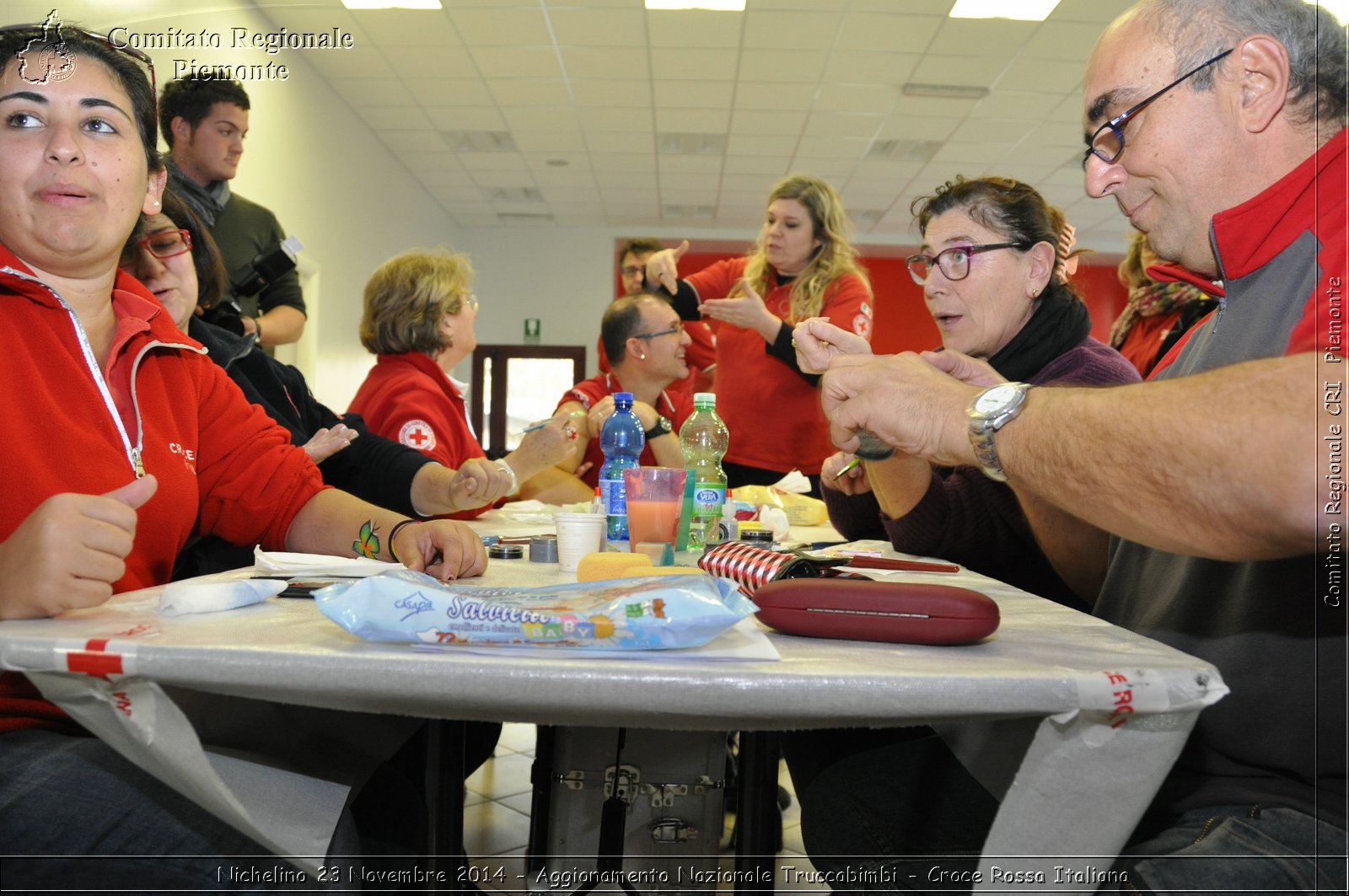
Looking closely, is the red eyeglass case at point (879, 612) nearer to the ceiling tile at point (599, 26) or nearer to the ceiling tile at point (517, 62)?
the ceiling tile at point (599, 26)

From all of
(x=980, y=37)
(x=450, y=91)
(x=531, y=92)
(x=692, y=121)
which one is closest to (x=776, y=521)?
(x=980, y=37)

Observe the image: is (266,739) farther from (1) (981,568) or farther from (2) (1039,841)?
(1) (981,568)

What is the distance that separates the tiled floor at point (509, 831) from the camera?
1.94 metres

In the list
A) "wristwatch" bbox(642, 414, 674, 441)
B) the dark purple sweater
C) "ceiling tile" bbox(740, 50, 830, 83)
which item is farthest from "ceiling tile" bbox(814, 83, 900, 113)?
the dark purple sweater

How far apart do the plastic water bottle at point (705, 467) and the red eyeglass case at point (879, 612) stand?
708 millimetres

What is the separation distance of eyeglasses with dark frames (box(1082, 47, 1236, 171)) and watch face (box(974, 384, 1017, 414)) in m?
0.41

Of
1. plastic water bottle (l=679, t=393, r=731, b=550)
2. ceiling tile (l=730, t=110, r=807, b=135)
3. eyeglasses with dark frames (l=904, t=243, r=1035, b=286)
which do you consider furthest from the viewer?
ceiling tile (l=730, t=110, r=807, b=135)

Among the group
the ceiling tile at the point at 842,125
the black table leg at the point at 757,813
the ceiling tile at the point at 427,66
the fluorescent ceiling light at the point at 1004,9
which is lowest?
the black table leg at the point at 757,813

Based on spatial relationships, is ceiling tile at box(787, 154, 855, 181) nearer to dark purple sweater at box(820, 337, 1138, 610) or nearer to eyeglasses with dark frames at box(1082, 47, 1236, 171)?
dark purple sweater at box(820, 337, 1138, 610)

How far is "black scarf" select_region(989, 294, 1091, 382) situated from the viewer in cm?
161

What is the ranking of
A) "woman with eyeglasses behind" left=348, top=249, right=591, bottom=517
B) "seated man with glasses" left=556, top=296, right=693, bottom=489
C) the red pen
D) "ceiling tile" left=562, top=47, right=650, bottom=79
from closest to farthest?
the red pen
"woman with eyeglasses behind" left=348, top=249, right=591, bottom=517
"seated man with glasses" left=556, top=296, right=693, bottom=489
"ceiling tile" left=562, top=47, right=650, bottom=79

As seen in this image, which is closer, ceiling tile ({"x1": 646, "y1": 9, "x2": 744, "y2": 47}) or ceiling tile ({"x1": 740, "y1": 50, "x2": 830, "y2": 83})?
ceiling tile ({"x1": 646, "y1": 9, "x2": 744, "y2": 47})

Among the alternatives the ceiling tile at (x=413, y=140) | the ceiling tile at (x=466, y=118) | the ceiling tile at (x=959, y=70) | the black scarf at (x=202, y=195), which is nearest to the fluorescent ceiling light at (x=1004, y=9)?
the ceiling tile at (x=959, y=70)

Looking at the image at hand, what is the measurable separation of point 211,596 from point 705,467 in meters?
1.54
